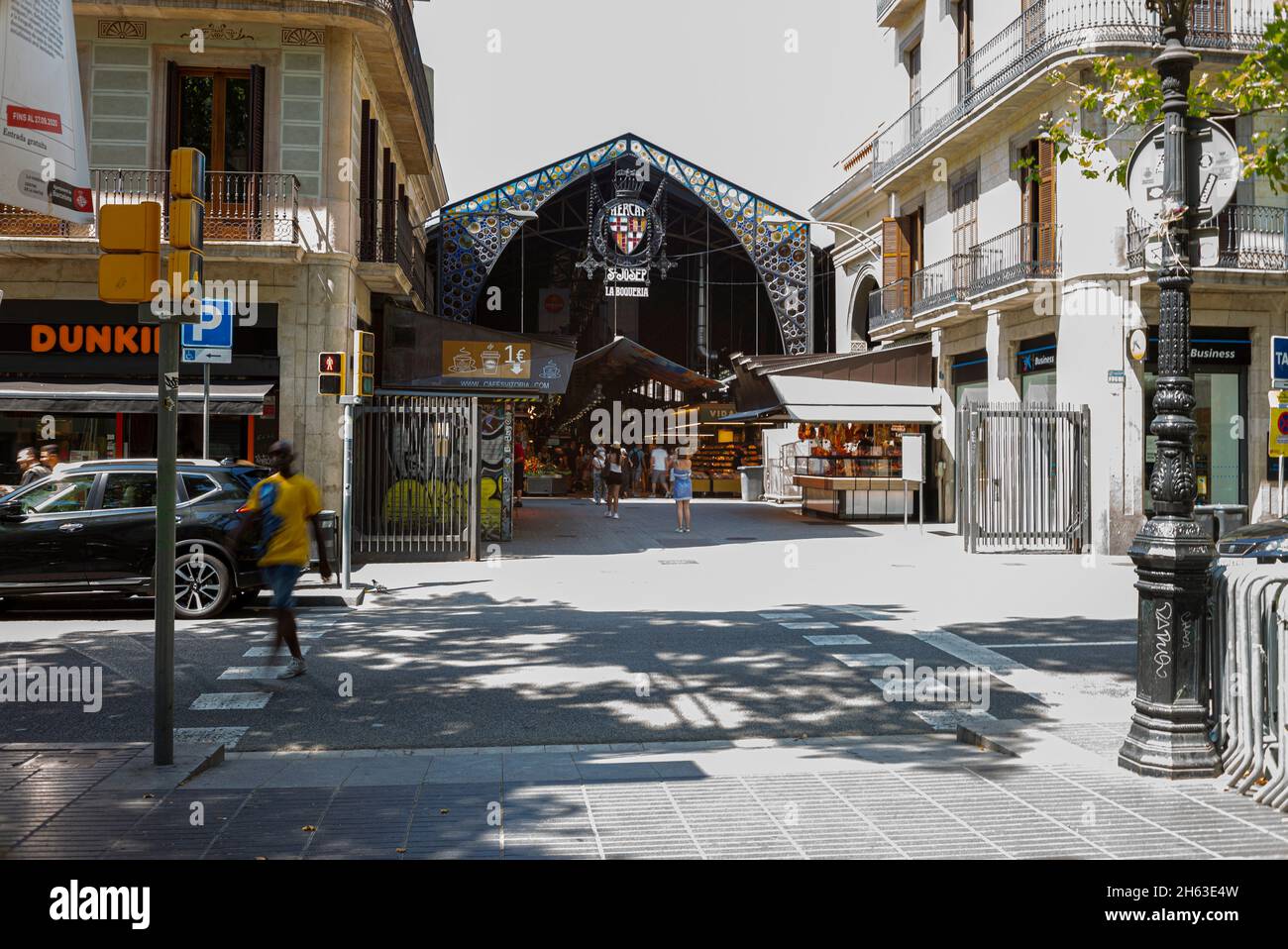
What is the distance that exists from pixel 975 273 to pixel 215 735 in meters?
20.4

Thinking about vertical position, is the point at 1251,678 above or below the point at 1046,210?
below

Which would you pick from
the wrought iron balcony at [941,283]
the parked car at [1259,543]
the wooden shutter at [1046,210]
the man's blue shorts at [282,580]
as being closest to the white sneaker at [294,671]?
the man's blue shorts at [282,580]

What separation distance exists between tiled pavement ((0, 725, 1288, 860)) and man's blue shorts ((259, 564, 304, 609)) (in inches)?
95.6

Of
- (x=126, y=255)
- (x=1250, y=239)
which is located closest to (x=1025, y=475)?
(x=1250, y=239)

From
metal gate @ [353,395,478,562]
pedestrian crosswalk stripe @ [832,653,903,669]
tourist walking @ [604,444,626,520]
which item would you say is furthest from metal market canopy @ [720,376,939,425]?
pedestrian crosswalk stripe @ [832,653,903,669]

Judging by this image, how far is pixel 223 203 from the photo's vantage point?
18.0 meters

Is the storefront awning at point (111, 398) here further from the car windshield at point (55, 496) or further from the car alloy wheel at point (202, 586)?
the car alloy wheel at point (202, 586)

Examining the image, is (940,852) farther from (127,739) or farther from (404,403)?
(404,403)

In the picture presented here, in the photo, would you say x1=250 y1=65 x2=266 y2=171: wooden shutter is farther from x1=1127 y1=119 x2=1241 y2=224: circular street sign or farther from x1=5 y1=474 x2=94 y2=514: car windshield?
x1=1127 y1=119 x2=1241 y2=224: circular street sign

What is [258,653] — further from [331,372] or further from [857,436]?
[857,436]

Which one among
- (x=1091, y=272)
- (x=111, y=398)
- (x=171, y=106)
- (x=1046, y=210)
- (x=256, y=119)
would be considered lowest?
(x=111, y=398)

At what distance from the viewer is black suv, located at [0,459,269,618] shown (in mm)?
11227

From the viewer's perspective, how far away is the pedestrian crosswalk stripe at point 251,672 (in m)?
8.53
